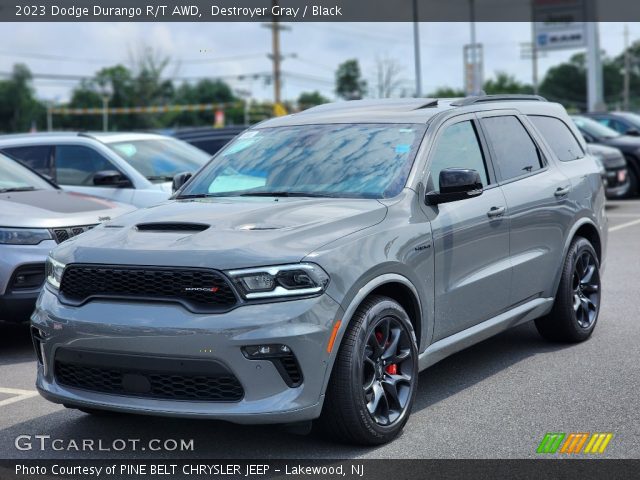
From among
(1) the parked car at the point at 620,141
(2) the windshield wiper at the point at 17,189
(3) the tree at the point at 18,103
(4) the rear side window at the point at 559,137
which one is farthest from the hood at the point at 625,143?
(3) the tree at the point at 18,103

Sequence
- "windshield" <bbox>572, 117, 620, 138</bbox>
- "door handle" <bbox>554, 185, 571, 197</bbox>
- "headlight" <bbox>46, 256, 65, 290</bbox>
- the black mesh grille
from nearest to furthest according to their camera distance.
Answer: the black mesh grille → "headlight" <bbox>46, 256, 65, 290</bbox> → "door handle" <bbox>554, 185, 571, 197</bbox> → "windshield" <bbox>572, 117, 620, 138</bbox>

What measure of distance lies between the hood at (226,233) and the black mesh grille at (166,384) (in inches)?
20.4

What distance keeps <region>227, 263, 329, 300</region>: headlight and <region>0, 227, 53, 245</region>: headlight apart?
3.60 m

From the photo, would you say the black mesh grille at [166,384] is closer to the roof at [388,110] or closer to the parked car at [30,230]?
the roof at [388,110]

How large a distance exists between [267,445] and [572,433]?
1589 millimetres

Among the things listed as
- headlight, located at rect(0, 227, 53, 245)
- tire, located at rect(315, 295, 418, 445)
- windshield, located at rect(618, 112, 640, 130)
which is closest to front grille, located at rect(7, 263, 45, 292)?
headlight, located at rect(0, 227, 53, 245)

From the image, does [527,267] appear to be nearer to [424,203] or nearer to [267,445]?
[424,203]

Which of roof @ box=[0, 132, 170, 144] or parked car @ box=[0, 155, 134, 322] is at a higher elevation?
roof @ box=[0, 132, 170, 144]

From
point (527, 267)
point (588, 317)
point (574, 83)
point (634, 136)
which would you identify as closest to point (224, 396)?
point (527, 267)

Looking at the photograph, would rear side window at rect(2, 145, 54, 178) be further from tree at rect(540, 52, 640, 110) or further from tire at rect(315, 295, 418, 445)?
tree at rect(540, 52, 640, 110)

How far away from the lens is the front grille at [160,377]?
15.2 feet

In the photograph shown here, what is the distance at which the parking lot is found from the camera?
200 inches

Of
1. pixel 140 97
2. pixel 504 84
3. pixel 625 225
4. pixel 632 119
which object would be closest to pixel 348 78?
pixel 140 97

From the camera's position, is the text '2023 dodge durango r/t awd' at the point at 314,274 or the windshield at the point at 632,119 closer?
the text '2023 dodge durango r/t awd' at the point at 314,274
